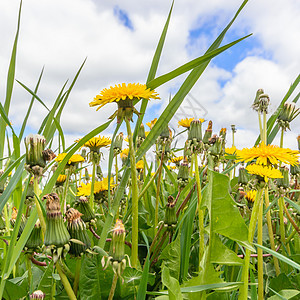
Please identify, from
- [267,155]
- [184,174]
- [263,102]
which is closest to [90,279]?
[267,155]

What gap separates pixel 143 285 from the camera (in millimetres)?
652

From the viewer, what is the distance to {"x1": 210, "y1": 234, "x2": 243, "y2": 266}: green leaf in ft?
2.40

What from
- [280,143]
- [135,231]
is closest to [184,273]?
[135,231]

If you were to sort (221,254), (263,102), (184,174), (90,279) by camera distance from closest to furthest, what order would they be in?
(221,254)
(90,279)
(263,102)
(184,174)

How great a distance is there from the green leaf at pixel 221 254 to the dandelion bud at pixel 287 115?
0.96 metres

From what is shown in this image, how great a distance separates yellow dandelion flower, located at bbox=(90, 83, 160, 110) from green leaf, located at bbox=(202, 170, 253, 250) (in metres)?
0.29

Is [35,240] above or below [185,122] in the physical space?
below

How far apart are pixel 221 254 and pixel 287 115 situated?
39.6 inches

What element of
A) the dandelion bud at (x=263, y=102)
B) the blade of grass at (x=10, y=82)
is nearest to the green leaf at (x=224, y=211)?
the dandelion bud at (x=263, y=102)

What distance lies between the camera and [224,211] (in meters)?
0.71

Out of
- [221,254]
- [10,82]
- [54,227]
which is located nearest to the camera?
[54,227]

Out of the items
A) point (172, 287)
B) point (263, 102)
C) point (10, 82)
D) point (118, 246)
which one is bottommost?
point (172, 287)

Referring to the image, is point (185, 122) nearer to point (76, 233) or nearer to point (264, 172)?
point (264, 172)

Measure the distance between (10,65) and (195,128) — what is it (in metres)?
0.90
